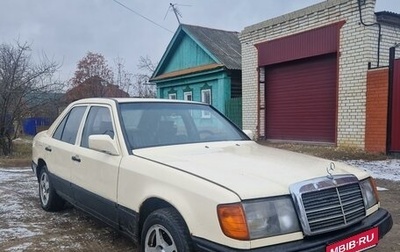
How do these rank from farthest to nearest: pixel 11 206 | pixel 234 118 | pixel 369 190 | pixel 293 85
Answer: pixel 234 118 < pixel 293 85 < pixel 11 206 < pixel 369 190

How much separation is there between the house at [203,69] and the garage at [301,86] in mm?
2286

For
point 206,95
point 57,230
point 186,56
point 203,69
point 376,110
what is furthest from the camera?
point 186,56

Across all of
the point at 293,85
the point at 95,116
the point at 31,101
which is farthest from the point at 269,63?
the point at 95,116

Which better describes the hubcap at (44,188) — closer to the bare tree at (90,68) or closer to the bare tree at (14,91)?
the bare tree at (14,91)

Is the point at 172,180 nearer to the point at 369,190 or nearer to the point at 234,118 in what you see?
the point at 369,190

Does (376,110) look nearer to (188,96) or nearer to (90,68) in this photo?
(188,96)

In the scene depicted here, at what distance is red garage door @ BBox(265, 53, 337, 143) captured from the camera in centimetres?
1152

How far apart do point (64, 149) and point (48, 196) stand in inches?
39.7

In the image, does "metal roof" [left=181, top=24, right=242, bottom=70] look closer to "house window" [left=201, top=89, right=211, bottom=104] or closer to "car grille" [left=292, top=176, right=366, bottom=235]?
"house window" [left=201, top=89, right=211, bottom=104]

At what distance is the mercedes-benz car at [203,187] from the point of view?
244 centimetres

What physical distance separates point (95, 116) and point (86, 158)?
537mm

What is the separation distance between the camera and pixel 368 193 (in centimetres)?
308

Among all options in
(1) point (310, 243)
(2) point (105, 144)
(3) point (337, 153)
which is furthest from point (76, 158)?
(3) point (337, 153)

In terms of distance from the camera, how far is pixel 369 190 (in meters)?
3.12
